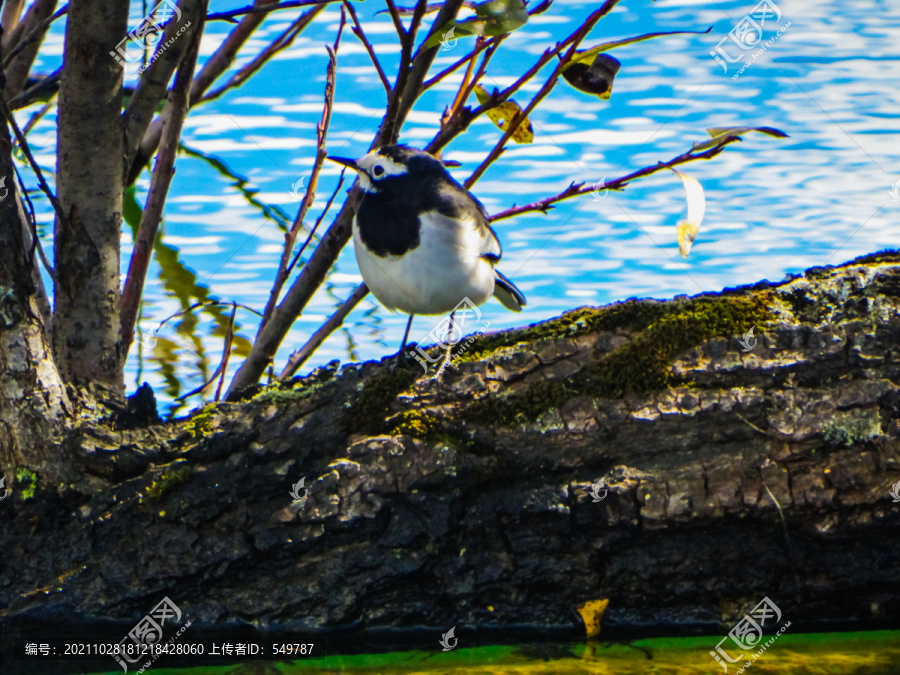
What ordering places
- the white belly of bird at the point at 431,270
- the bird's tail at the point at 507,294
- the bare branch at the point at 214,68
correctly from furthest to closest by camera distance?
the bird's tail at the point at 507,294 → the bare branch at the point at 214,68 → the white belly of bird at the point at 431,270

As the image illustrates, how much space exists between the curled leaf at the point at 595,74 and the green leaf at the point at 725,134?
13.7 inches

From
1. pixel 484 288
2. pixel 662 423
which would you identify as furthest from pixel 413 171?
pixel 662 423

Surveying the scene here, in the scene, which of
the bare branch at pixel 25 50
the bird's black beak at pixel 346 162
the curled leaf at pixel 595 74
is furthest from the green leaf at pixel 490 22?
the bare branch at pixel 25 50

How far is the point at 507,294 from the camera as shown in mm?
3441

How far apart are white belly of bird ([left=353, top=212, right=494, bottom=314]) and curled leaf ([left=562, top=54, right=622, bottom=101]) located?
0.60 metres

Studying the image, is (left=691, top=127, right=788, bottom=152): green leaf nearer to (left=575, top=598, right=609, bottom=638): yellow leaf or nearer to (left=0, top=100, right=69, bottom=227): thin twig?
(left=575, top=598, right=609, bottom=638): yellow leaf

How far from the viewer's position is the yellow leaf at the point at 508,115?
2.83 m

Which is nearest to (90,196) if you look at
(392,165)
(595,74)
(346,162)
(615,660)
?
(346,162)

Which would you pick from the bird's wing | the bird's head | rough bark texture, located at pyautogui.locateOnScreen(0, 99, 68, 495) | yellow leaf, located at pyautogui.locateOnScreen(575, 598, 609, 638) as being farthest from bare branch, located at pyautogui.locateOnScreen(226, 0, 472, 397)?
yellow leaf, located at pyautogui.locateOnScreen(575, 598, 609, 638)

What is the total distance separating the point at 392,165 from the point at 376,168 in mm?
58

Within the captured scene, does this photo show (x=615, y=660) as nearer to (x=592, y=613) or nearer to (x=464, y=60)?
(x=592, y=613)

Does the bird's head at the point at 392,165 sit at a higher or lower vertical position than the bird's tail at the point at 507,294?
higher

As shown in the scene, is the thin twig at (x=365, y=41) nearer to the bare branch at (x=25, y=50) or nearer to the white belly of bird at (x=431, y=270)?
the white belly of bird at (x=431, y=270)

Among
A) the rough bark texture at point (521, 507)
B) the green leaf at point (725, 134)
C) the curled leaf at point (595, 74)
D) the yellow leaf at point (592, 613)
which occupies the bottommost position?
the yellow leaf at point (592, 613)
